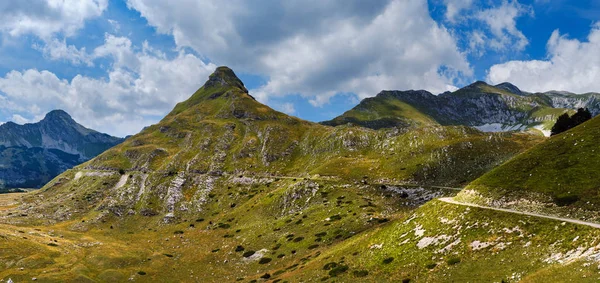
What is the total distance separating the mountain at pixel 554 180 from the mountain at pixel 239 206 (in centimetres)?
1630

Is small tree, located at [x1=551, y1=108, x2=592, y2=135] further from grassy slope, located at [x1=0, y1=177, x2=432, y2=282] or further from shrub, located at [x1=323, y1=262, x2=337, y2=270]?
shrub, located at [x1=323, y1=262, x2=337, y2=270]

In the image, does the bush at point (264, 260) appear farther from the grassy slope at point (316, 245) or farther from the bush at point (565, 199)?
the bush at point (565, 199)

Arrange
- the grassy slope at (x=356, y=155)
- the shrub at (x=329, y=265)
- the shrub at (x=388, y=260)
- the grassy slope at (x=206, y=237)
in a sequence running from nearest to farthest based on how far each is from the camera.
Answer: the shrub at (x=388, y=260)
the shrub at (x=329, y=265)
the grassy slope at (x=206, y=237)
the grassy slope at (x=356, y=155)

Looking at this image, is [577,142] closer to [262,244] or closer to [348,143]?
[262,244]

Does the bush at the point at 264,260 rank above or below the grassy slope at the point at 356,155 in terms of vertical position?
below

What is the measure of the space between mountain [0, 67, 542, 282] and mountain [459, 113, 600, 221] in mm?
16299

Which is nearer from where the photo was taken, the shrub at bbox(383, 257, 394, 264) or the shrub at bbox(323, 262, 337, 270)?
the shrub at bbox(383, 257, 394, 264)

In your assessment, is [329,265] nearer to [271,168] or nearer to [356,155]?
[356,155]

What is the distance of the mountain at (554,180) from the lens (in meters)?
39.6

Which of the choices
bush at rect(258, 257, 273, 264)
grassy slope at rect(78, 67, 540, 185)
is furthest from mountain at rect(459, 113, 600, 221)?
grassy slope at rect(78, 67, 540, 185)

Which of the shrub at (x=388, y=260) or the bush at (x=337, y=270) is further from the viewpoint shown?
the bush at (x=337, y=270)

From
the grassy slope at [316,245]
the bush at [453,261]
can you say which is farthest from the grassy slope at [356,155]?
the bush at [453,261]

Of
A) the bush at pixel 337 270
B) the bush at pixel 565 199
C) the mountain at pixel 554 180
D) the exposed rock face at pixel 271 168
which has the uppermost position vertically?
the exposed rock face at pixel 271 168

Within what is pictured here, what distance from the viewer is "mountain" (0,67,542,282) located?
70938 millimetres
